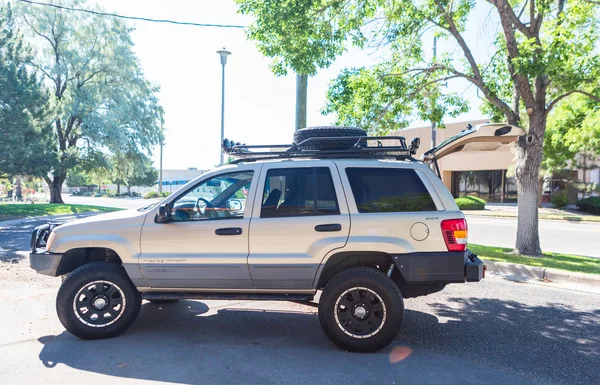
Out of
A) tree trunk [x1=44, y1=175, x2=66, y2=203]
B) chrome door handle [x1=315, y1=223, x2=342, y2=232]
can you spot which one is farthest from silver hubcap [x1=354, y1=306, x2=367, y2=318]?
tree trunk [x1=44, y1=175, x2=66, y2=203]

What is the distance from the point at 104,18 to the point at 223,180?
94.4 feet

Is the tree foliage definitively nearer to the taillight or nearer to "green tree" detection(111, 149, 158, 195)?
the taillight

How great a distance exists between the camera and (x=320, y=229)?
13.7ft

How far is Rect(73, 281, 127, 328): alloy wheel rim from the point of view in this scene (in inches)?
169

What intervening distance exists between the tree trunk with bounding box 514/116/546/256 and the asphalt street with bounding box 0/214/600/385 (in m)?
3.55

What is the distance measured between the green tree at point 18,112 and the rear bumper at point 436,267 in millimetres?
19603

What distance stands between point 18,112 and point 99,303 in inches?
718

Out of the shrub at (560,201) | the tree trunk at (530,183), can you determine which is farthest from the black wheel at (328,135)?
the shrub at (560,201)

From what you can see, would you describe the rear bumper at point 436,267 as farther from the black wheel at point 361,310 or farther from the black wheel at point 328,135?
the black wheel at point 328,135

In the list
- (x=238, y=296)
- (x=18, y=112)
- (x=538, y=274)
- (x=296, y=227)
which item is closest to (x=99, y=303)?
(x=238, y=296)

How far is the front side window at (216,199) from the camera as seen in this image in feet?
14.4

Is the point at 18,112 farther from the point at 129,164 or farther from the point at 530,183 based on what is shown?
the point at 530,183

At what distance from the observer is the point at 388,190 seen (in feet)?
14.1

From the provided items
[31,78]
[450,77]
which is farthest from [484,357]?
[31,78]
